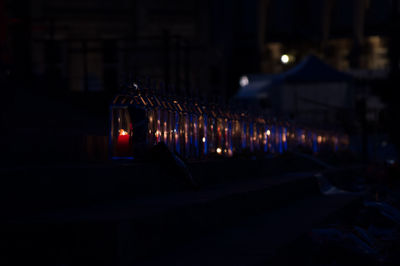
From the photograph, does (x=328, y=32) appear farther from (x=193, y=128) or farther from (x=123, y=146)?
(x=123, y=146)

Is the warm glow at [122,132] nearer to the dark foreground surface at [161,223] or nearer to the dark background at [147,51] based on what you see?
the dark background at [147,51]

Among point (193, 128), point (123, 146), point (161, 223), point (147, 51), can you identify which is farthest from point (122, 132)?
point (147, 51)

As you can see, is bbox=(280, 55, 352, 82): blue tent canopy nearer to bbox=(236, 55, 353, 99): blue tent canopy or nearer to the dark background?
bbox=(236, 55, 353, 99): blue tent canopy

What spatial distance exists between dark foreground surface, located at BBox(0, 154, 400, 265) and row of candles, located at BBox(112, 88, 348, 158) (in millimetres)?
392

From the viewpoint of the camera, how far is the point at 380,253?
5270mm

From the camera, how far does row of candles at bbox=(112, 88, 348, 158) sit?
20.9 feet

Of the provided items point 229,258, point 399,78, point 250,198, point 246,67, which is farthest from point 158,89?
point 246,67

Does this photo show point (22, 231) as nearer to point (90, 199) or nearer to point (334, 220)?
point (90, 199)

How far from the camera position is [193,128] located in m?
7.53

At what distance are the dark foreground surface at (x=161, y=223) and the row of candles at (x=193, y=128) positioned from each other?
0.39 m

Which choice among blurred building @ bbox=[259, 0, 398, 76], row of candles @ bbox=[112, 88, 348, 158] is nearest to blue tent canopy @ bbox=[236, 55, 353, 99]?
row of candles @ bbox=[112, 88, 348, 158]

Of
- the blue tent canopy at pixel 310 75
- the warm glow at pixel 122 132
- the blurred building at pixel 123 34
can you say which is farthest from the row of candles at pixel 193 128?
the blue tent canopy at pixel 310 75

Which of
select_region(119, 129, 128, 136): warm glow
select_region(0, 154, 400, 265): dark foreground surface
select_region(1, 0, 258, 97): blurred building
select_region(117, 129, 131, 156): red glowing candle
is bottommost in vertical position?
select_region(0, 154, 400, 265): dark foreground surface

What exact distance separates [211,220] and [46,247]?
1634mm
